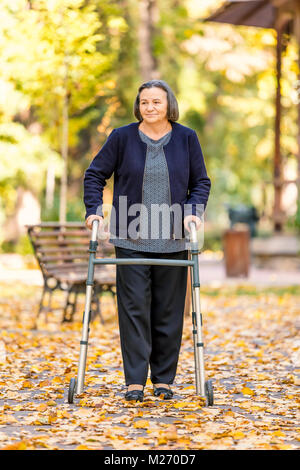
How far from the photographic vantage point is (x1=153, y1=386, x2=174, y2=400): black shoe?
536 cm

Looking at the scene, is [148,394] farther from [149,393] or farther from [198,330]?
[198,330]

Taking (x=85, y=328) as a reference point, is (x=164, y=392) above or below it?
below

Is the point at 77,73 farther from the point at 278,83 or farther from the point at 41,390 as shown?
the point at 41,390

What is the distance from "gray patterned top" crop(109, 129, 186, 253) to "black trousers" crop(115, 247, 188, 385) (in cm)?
6

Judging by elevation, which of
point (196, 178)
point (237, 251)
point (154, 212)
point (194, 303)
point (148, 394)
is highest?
point (196, 178)

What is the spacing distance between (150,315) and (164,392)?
1.55 feet

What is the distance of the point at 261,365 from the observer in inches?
269

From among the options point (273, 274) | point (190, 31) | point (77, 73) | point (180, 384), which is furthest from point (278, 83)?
point (180, 384)

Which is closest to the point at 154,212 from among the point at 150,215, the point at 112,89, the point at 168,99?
the point at 150,215

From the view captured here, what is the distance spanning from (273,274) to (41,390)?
11.3 metres

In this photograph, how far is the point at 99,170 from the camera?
5363 millimetres

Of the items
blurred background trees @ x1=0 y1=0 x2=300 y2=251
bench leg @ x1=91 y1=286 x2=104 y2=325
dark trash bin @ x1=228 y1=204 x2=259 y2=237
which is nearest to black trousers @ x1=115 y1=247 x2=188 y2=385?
bench leg @ x1=91 y1=286 x2=104 y2=325

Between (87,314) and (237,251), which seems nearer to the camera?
(87,314)

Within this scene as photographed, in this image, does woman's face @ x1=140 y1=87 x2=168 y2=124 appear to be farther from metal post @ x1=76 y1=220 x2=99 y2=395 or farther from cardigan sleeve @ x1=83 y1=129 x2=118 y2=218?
metal post @ x1=76 y1=220 x2=99 y2=395
